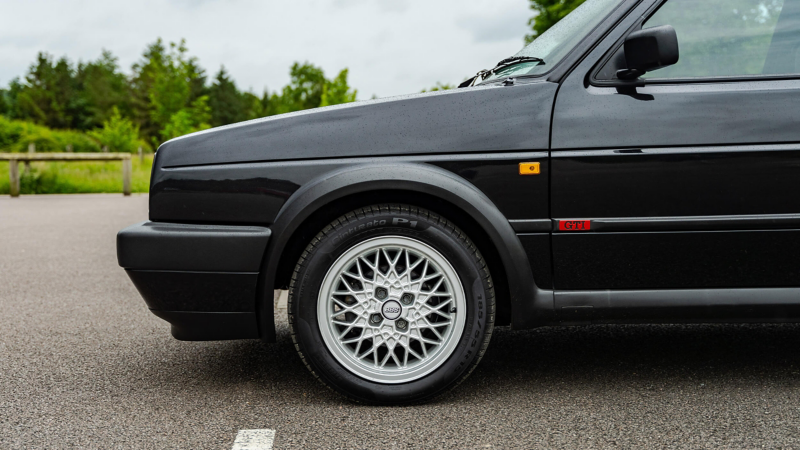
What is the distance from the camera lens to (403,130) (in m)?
2.60

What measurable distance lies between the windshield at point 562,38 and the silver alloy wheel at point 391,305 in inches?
36.3

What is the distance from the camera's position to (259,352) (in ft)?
11.2

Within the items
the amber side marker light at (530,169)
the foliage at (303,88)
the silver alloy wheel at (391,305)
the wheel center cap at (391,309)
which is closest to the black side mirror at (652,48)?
the amber side marker light at (530,169)

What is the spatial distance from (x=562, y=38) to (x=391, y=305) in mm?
1372

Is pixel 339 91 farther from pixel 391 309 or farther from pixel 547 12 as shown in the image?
pixel 391 309


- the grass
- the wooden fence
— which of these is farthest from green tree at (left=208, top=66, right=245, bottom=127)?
the wooden fence

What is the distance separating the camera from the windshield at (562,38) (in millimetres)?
2723

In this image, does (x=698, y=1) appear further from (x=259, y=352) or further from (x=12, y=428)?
(x=12, y=428)

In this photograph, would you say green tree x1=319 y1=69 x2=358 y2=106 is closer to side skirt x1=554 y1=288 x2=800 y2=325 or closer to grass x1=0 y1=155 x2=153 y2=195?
grass x1=0 y1=155 x2=153 y2=195

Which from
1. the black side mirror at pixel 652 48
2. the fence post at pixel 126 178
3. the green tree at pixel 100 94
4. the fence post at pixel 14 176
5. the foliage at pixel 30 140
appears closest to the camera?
the black side mirror at pixel 652 48

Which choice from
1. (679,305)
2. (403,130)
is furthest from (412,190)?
(679,305)

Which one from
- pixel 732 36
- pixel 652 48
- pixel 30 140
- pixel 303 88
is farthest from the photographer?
pixel 303 88

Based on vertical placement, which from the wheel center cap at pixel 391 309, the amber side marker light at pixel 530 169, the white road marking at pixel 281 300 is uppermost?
the amber side marker light at pixel 530 169

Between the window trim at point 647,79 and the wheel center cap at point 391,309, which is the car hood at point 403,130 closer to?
the window trim at point 647,79
